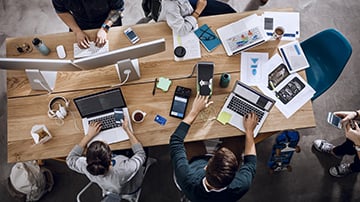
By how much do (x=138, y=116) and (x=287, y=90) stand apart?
105 cm

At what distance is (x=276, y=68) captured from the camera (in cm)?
251

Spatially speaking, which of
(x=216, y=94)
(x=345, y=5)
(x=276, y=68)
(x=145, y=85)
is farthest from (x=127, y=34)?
(x=345, y=5)

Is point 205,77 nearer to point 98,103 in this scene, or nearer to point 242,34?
point 242,34

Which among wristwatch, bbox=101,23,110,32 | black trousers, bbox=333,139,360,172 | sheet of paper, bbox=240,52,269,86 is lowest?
black trousers, bbox=333,139,360,172

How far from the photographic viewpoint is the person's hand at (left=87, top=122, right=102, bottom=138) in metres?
2.36

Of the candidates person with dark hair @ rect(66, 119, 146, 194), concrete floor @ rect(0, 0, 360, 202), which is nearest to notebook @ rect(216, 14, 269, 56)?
person with dark hair @ rect(66, 119, 146, 194)

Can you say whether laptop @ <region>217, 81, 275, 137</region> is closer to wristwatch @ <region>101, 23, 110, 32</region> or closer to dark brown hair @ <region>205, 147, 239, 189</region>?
dark brown hair @ <region>205, 147, 239, 189</region>

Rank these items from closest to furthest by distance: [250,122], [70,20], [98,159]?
[98,159]
[250,122]
[70,20]

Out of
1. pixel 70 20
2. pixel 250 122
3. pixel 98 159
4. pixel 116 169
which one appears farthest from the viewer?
pixel 70 20

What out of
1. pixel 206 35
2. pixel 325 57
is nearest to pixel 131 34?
pixel 206 35

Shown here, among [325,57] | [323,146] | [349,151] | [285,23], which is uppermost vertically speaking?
[285,23]

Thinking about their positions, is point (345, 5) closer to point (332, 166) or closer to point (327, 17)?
point (327, 17)

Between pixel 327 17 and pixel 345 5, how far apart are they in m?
0.25

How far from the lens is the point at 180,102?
2424 millimetres
